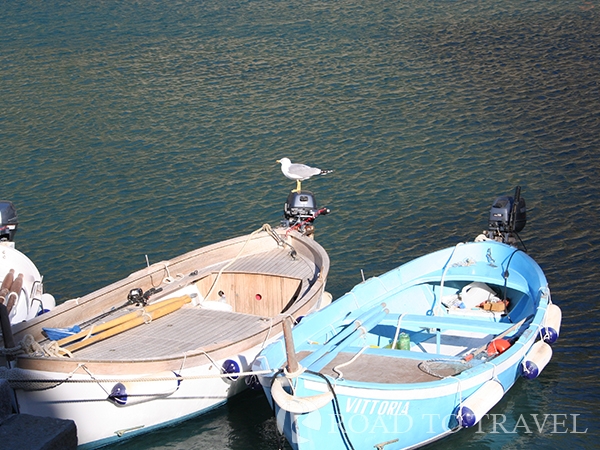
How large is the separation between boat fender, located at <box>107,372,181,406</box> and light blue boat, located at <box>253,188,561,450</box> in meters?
1.18

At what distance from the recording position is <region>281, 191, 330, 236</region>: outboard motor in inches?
632

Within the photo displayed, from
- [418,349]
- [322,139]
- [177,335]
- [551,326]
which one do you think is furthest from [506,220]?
[322,139]

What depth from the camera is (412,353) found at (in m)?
11.9

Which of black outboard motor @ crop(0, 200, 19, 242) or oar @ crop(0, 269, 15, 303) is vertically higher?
black outboard motor @ crop(0, 200, 19, 242)

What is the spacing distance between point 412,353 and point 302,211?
15.9 ft

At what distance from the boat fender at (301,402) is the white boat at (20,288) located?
580 cm

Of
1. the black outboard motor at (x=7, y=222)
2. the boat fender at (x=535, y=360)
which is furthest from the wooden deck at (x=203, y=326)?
the black outboard motor at (x=7, y=222)

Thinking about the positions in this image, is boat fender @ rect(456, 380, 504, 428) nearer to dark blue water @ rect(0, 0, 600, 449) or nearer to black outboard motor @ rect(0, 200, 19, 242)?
dark blue water @ rect(0, 0, 600, 449)

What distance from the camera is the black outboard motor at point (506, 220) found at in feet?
50.1

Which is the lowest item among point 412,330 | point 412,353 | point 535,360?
point 535,360

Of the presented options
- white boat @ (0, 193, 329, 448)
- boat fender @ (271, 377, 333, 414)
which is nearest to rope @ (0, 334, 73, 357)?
white boat @ (0, 193, 329, 448)

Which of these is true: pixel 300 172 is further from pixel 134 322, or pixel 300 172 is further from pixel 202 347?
pixel 202 347

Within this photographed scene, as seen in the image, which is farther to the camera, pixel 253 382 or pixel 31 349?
pixel 253 382

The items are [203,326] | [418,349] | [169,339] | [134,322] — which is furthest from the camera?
[418,349]
